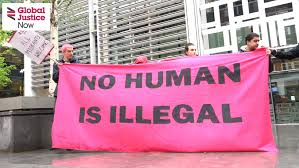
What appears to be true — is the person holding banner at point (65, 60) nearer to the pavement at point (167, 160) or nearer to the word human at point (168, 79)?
the word human at point (168, 79)

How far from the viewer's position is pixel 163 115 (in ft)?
16.8

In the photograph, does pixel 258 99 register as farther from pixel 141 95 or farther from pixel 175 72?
pixel 141 95

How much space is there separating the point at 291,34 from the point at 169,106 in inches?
306

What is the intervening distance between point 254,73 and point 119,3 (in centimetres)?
1073

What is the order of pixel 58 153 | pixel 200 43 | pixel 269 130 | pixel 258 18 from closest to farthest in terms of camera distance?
pixel 269 130 → pixel 58 153 → pixel 258 18 → pixel 200 43

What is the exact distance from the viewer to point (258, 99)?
4.73 m

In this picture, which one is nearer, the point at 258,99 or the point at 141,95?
the point at 258,99

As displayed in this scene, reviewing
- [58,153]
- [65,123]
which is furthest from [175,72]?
[58,153]

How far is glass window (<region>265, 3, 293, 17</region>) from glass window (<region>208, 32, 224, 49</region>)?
170 centimetres

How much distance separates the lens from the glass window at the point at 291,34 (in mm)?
11344

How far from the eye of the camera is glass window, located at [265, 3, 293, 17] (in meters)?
11.5

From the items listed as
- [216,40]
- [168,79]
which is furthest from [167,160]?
[216,40]

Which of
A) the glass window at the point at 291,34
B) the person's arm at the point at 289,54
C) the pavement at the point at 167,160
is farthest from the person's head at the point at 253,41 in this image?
the glass window at the point at 291,34

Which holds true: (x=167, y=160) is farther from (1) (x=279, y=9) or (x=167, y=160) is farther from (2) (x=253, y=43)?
(1) (x=279, y=9)
